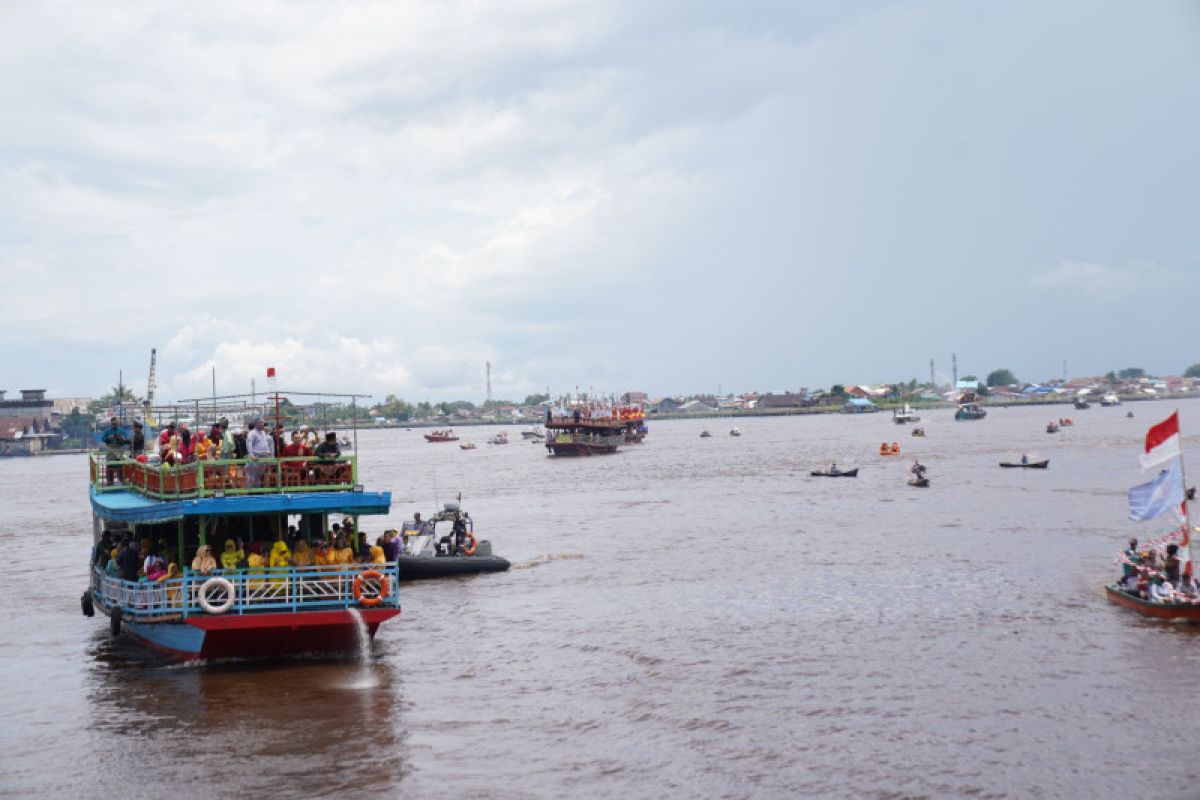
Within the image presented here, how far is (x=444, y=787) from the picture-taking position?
15.4 meters

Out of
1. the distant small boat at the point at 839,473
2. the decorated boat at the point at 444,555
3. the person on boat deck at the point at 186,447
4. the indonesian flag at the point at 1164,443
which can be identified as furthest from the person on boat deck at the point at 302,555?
the distant small boat at the point at 839,473

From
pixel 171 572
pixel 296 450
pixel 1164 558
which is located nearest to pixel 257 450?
pixel 296 450

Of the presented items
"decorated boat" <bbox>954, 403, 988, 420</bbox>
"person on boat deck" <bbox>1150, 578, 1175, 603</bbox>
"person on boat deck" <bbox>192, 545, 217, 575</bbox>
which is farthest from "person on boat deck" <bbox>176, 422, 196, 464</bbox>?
"decorated boat" <bbox>954, 403, 988, 420</bbox>

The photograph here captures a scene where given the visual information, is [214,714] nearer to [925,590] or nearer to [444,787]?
[444,787]

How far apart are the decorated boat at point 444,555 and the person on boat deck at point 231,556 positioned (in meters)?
12.0

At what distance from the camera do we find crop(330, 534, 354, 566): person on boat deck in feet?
67.4

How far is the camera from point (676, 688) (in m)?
20.3

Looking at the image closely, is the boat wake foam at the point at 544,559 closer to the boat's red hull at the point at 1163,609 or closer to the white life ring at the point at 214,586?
the white life ring at the point at 214,586

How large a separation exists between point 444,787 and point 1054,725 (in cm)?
955

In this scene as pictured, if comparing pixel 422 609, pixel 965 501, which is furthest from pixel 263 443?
pixel 965 501

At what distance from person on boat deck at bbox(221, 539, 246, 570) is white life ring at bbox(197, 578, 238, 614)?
0.44 m

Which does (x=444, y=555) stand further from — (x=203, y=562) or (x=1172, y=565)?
(x=1172, y=565)

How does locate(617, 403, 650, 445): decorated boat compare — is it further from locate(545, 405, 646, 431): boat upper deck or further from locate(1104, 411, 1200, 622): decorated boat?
locate(1104, 411, 1200, 622): decorated boat

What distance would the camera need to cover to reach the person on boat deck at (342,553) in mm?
20533
